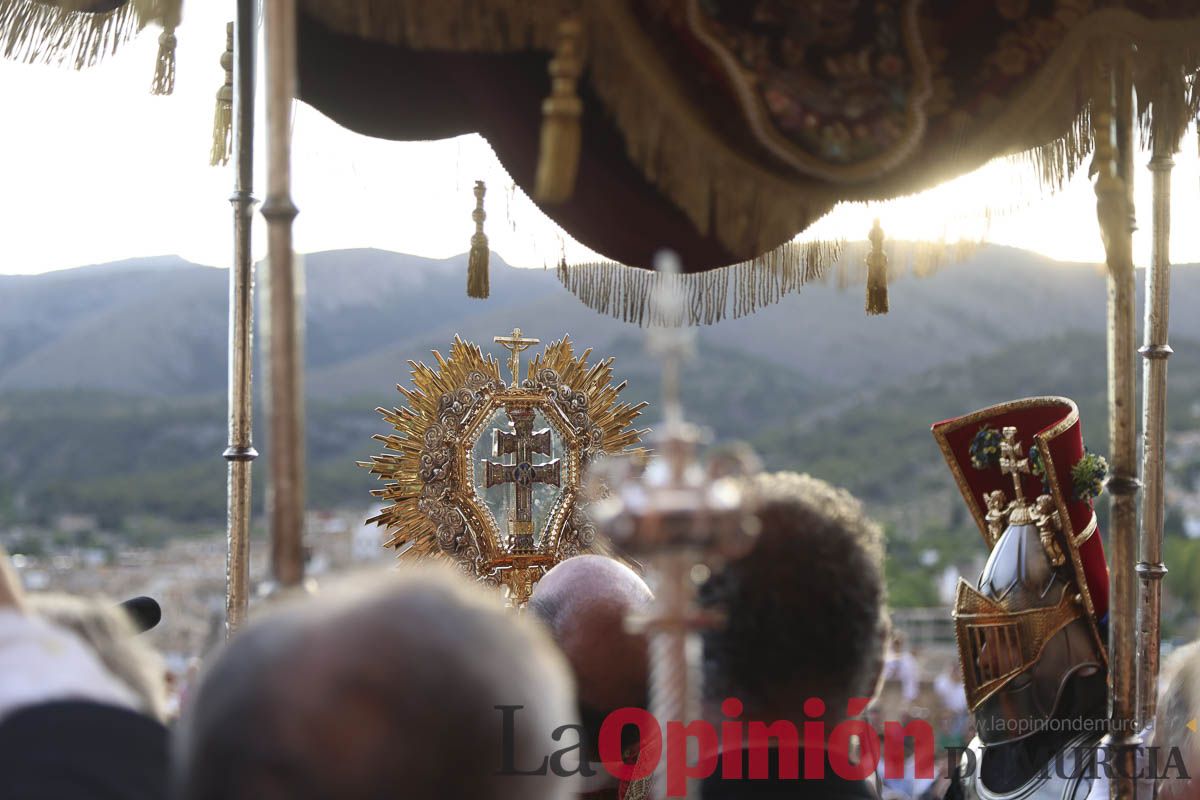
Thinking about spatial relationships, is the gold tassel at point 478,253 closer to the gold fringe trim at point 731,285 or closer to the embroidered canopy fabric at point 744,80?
the gold fringe trim at point 731,285

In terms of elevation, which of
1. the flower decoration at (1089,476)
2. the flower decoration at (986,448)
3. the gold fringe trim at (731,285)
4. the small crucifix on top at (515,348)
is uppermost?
the gold fringe trim at (731,285)

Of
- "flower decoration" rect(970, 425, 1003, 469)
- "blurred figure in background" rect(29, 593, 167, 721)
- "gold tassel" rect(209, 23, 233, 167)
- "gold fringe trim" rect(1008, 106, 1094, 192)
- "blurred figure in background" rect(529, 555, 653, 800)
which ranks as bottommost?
"blurred figure in background" rect(529, 555, 653, 800)

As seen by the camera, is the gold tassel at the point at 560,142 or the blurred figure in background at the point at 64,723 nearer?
the blurred figure in background at the point at 64,723

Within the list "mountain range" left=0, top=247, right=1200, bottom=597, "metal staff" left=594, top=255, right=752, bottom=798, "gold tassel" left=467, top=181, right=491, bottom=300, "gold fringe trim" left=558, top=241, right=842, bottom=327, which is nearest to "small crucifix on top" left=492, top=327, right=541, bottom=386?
"gold tassel" left=467, top=181, right=491, bottom=300

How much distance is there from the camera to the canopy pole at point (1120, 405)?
2.58 metres

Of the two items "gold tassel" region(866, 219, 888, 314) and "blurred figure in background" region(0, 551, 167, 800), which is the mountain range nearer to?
"gold tassel" region(866, 219, 888, 314)

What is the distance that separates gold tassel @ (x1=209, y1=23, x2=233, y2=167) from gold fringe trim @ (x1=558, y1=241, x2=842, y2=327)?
3.41 feet

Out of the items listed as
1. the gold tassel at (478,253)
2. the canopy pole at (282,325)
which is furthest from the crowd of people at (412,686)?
the gold tassel at (478,253)

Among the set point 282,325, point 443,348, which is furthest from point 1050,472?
point 443,348

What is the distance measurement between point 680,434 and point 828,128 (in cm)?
121

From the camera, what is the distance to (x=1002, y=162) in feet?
9.36

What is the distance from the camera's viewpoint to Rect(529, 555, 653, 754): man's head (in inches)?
99.3

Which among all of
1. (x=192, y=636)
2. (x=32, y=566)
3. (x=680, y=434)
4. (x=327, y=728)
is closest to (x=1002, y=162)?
(x=680, y=434)

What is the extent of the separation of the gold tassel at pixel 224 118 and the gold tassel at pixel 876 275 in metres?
1.66
